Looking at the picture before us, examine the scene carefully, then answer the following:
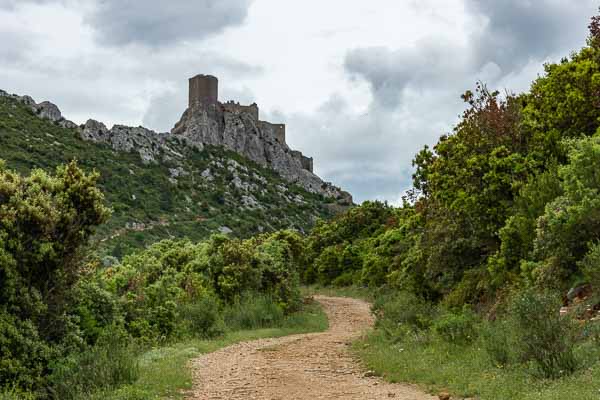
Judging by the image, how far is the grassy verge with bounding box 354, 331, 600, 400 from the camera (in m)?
6.70

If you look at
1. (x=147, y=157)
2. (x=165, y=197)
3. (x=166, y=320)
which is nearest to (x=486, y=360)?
(x=166, y=320)

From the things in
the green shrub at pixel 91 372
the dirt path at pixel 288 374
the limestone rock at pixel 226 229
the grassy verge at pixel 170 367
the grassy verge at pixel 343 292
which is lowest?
the dirt path at pixel 288 374

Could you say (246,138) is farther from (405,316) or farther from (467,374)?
(467,374)

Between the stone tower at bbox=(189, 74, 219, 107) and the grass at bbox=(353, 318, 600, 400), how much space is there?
283 ft

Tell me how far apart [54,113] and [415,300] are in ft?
185

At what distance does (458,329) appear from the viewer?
11.4m

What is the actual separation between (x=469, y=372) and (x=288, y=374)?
10.7 feet

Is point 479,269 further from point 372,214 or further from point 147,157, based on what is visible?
point 147,157

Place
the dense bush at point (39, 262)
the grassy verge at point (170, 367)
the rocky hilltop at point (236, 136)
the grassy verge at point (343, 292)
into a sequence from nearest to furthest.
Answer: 1. the grassy verge at point (170, 367)
2. the dense bush at point (39, 262)
3. the grassy verge at point (343, 292)
4. the rocky hilltop at point (236, 136)

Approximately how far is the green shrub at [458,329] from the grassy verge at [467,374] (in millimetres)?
253

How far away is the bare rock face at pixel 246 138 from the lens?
88812 millimetres

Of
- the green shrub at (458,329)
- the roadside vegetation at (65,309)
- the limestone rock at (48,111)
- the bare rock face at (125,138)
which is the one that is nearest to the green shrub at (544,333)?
the green shrub at (458,329)

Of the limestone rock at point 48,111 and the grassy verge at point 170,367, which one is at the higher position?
the limestone rock at point 48,111

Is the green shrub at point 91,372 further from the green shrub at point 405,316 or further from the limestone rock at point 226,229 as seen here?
the limestone rock at point 226,229
